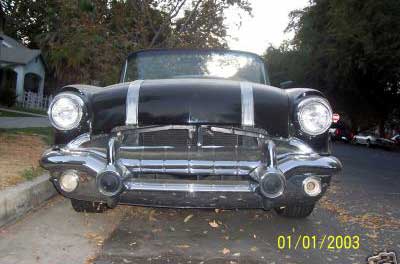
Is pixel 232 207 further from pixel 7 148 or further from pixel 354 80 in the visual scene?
pixel 354 80

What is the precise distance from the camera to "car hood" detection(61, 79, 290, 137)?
4223 millimetres

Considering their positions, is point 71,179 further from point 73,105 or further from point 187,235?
point 187,235

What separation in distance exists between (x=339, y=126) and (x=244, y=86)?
38.8 meters

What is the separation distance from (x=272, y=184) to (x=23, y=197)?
2.51 metres

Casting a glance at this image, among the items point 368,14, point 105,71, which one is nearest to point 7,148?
point 105,71

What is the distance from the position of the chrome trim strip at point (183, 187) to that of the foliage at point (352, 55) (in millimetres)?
21310

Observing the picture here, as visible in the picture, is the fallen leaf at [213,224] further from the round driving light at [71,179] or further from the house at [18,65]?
the house at [18,65]

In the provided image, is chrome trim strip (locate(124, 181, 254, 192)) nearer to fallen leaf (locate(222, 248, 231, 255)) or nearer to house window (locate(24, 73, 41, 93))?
fallen leaf (locate(222, 248, 231, 255))

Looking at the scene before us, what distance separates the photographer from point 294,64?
4228 cm

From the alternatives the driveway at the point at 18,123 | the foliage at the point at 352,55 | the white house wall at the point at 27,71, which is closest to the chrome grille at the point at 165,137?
the driveway at the point at 18,123

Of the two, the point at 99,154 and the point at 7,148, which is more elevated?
the point at 99,154

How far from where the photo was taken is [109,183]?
156 inches

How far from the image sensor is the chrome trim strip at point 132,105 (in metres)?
4.24
